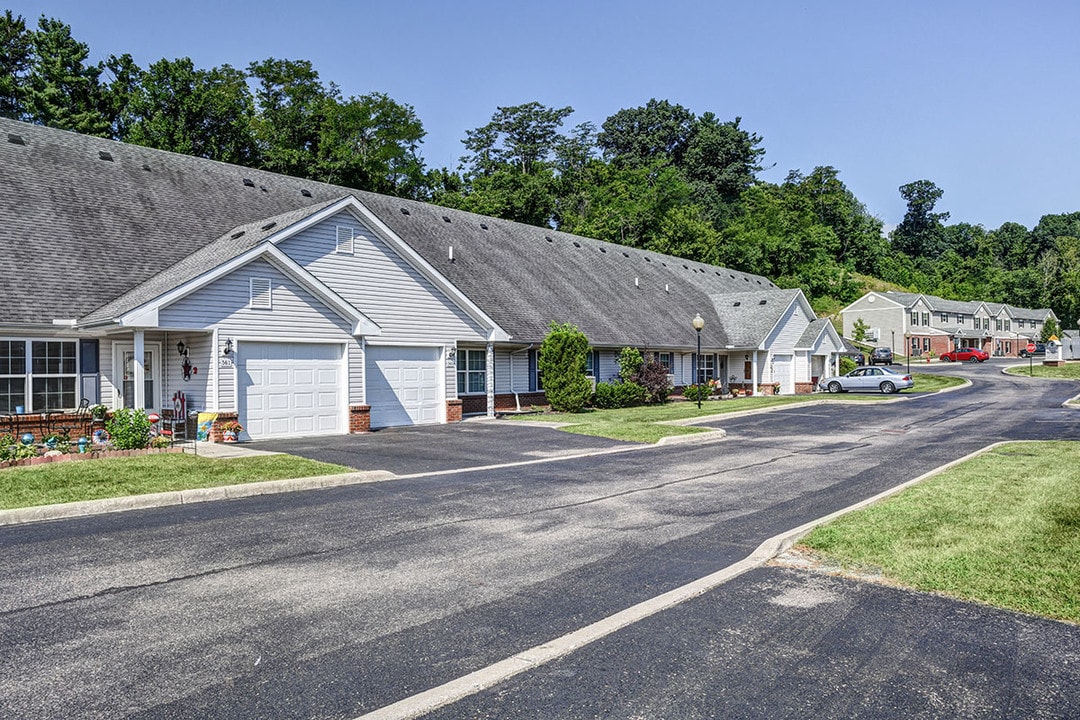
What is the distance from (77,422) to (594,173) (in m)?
62.5

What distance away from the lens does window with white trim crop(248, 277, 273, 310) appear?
59.4 feet

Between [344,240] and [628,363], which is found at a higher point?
[344,240]

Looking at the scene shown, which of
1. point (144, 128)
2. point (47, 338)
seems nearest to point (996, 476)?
point (47, 338)

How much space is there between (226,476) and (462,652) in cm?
799

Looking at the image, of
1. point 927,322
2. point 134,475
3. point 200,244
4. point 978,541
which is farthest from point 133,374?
point 927,322

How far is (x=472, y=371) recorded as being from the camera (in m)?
25.8

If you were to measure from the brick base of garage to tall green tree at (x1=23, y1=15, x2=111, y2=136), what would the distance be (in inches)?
1226

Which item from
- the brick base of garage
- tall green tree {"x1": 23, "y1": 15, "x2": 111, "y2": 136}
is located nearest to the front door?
the brick base of garage

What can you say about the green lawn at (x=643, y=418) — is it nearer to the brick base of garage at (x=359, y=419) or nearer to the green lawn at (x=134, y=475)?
the brick base of garage at (x=359, y=419)

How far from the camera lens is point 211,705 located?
420 centimetres

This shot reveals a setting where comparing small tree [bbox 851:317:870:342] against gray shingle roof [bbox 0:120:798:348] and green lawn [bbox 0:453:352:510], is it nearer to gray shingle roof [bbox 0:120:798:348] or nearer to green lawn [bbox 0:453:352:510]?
gray shingle roof [bbox 0:120:798:348]

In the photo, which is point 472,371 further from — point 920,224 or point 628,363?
point 920,224

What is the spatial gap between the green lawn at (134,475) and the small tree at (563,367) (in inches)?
542

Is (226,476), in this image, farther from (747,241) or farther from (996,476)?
(747,241)
